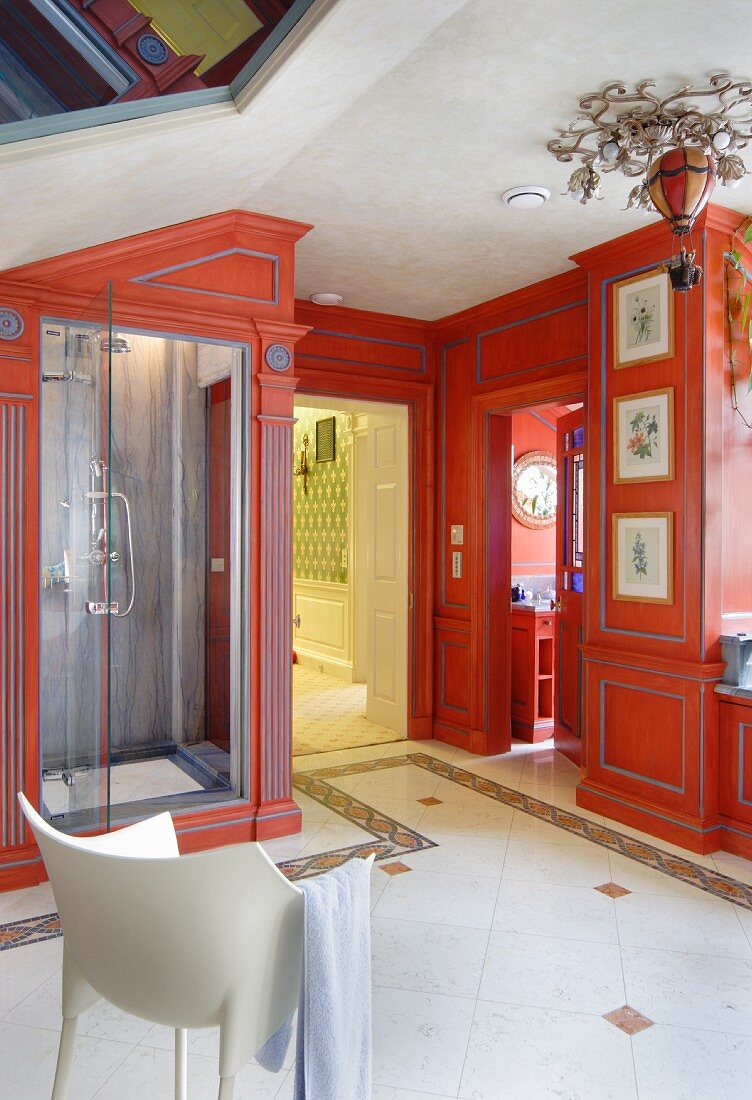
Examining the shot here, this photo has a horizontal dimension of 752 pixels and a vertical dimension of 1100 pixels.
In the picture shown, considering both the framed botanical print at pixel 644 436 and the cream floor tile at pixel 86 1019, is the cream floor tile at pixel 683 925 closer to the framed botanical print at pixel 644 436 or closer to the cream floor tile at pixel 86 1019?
the cream floor tile at pixel 86 1019

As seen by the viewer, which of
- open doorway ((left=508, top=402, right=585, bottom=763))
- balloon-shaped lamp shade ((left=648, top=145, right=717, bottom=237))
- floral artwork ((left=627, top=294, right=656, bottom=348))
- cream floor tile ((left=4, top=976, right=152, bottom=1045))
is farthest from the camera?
open doorway ((left=508, top=402, right=585, bottom=763))

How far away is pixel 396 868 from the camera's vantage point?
345cm

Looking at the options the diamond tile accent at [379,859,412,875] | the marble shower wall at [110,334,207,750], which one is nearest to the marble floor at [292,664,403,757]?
the marble shower wall at [110,334,207,750]

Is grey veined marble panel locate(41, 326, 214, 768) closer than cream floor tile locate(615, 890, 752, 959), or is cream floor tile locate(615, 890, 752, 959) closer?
cream floor tile locate(615, 890, 752, 959)

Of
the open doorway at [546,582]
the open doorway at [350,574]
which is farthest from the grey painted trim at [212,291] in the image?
the open doorway at [546,582]

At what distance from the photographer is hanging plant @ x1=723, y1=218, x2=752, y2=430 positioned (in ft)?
12.1

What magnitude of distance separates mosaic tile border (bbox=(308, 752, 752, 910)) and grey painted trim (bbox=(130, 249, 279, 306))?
2.76 m

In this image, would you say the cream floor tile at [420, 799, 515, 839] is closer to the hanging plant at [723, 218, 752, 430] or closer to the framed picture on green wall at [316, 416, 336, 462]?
the hanging plant at [723, 218, 752, 430]

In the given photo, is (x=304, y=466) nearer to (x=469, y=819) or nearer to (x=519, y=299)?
(x=519, y=299)

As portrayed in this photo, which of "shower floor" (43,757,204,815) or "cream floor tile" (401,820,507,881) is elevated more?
"shower floor" (43,757,204,815)

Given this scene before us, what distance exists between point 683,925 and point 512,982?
0.79m

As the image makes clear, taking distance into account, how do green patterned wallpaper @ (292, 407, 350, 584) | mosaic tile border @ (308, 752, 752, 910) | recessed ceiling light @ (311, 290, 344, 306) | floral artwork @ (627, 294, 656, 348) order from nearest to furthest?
mosaic tile border @ (308, 752, 752, 910) → floral artwork @ (627, 294, 656, 348) → recessed ceiling light @ (311, 290, 344, 306) → green patterned wallpaper @ (292, 407, 350, 584)

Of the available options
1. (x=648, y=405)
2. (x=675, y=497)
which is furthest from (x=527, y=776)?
(x=648, y=405)

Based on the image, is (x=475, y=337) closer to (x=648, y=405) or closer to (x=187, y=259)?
(x=648, y=405)
